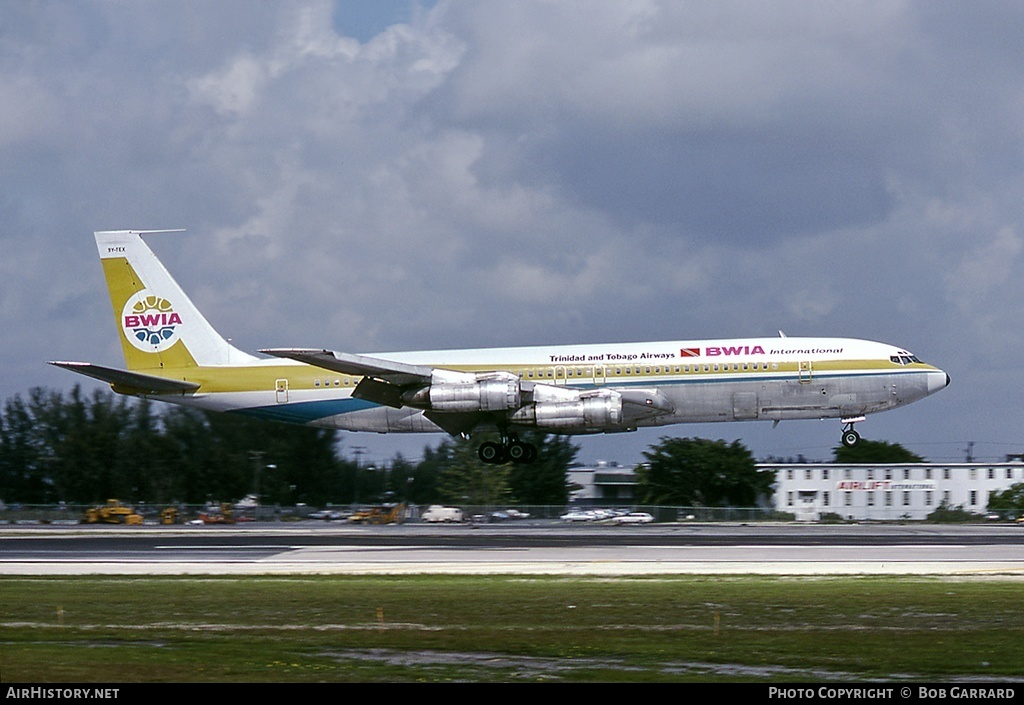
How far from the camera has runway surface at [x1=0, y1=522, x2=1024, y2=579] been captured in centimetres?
3594

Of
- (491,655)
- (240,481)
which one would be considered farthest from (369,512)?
(491,655)

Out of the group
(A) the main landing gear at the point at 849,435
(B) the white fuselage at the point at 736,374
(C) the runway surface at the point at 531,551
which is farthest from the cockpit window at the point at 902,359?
(C) the runway surface at the point at 531,551

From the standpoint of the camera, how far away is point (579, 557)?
128 ft

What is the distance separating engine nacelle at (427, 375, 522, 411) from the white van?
1060 inches

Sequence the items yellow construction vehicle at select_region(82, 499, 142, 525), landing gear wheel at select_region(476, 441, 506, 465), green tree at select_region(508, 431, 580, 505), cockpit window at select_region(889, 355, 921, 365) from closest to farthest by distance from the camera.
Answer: cockpit window at select_region(889, 355, 921, 365)
landing gear wheel at select_region(476, 441, 506, 465)
yellow construction vehicle at select_region(82, 499, 142, 525)
green tree at select_region(508, 431, 580, 505)

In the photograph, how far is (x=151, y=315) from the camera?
5759cm

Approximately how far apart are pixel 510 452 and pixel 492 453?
73cm

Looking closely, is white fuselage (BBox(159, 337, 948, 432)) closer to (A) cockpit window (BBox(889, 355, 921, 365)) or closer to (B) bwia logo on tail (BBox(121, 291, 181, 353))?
(A) cockpit window (BBox(889, 355, 921, 365))

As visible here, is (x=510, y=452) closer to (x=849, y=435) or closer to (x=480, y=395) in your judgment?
(x=480, y=395)

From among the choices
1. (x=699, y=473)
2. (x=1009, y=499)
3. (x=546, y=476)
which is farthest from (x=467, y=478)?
(x=1009, y=499)

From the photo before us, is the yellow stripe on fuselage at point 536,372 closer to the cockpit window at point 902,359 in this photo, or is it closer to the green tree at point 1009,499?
the cockpit window at point 902,359

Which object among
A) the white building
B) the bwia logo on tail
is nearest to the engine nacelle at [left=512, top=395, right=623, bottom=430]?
the bwia logo on tail

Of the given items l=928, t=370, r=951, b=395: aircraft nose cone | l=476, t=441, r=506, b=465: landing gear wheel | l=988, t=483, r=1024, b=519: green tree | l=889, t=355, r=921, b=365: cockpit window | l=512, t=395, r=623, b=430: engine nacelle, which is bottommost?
l=988, t=483, r=1024, b=519: green tree
